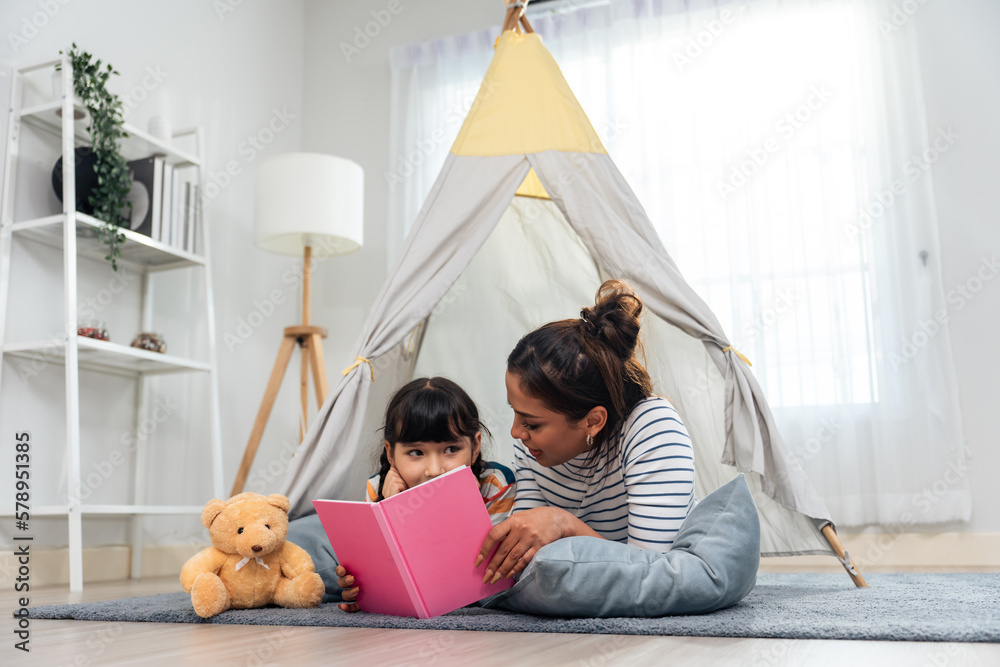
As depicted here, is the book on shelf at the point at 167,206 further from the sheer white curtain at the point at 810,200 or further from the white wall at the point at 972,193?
the white wall at the point at 972,193

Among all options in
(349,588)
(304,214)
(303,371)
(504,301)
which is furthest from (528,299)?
(349,588)

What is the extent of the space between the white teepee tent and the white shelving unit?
2.30 feet

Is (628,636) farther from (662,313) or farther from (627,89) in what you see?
(627,89)

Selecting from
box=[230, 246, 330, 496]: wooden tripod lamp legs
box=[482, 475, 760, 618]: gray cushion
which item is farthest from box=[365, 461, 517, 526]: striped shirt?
→ box=[230, 246, 330, 496]: wooden tripod lamp legs

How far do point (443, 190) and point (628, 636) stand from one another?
122 cm

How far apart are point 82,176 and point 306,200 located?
0.67 meters

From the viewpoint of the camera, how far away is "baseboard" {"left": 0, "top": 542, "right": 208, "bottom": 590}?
1.99 metres

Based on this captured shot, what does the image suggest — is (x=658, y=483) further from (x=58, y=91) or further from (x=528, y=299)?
(x=58, y=91)

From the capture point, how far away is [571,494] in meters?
1.49

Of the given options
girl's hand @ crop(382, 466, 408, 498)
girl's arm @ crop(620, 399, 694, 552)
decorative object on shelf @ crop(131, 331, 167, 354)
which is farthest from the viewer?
decorative object on shelf @ crop(131, 331, 167, 354)

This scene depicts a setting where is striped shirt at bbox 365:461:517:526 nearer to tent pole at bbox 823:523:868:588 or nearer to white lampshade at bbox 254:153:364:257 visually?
tent pole at bbox 823:523:868:588

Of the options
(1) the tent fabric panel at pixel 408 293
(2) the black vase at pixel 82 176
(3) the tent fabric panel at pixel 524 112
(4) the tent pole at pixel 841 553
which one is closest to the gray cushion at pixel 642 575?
(4) the tent pole at pixel 841 553

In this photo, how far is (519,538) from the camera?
1.17m

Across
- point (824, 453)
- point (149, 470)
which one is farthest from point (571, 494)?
point (149, 470)
